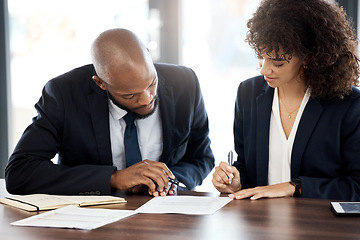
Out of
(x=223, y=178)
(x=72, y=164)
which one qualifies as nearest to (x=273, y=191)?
(x=223, y=178)

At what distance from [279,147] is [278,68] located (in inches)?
15.3

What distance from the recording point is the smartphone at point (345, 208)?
1.67 m

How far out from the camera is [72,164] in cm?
248

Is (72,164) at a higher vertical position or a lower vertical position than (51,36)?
lower

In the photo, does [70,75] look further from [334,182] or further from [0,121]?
[0,121]

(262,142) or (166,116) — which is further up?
(166,116)

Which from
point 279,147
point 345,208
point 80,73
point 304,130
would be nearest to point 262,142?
point 279,147

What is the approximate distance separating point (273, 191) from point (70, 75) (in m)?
1.19

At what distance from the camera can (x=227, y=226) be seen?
5.17 feet

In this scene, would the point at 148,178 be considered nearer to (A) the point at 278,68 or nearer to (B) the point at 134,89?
(B) the point at 134,89

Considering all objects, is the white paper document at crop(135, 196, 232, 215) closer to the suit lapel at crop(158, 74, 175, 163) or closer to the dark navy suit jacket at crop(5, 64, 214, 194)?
the dark navy suit jacket at crop(5, 64, 214, 194)

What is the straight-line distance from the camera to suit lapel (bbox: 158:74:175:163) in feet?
8.18

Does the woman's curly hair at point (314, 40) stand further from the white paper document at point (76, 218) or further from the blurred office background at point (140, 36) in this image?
the blurred office background at point (140, 36)

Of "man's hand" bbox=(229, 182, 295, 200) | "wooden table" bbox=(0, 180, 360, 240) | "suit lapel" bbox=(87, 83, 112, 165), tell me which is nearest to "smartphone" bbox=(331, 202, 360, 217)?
"wooden table" bbox=(0, 180, 360, 240)
